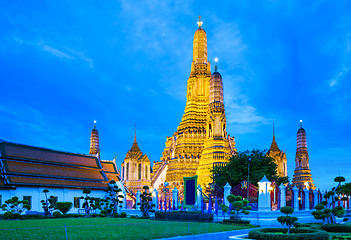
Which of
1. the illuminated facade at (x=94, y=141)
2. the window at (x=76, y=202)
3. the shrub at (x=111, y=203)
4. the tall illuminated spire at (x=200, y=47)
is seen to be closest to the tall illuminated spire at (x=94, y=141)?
the illuminated facade at (x=94, y=141)

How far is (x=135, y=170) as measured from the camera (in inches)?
2840

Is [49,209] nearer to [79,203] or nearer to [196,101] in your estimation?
[79,203]

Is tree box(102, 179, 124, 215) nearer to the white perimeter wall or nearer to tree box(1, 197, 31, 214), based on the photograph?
the white perimeter wall

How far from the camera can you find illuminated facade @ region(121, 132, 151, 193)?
235 feet

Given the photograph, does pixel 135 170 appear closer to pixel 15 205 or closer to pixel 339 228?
pixel 15 205

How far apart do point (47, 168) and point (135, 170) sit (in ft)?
115

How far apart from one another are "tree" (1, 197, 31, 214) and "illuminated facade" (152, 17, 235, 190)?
2590cm

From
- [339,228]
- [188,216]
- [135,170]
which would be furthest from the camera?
[135,170]

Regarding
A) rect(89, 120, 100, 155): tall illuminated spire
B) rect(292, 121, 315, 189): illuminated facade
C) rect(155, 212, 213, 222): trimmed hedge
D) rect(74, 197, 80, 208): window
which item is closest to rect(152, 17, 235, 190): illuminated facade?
rect(89, 120, 100, 155): tall illuminated spire

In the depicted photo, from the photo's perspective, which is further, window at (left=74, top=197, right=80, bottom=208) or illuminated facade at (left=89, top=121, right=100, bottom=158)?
illuminated facade at (left=89, top=121, right=100, bottom=158)

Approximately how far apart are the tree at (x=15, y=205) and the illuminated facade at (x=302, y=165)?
161ft

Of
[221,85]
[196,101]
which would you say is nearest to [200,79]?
[196,101]

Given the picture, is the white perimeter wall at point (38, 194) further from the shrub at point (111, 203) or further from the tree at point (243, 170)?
the tree at point (243, 170)

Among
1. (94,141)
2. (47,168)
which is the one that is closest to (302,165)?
(94,141)
